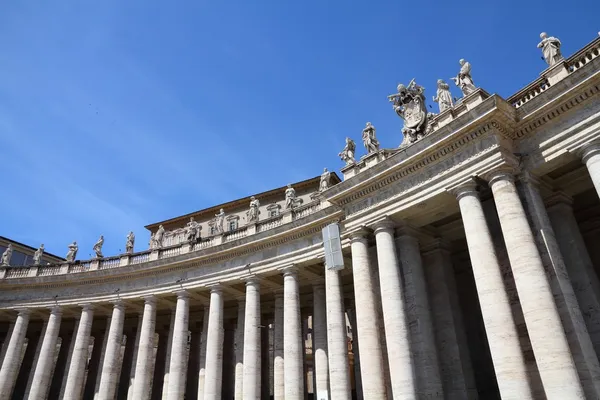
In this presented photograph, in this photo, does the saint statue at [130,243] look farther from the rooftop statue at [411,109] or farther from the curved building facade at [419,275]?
the rooftop statue at [411,109]

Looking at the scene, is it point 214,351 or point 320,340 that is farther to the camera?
point 214,351

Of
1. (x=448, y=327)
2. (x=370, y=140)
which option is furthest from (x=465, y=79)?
(x=448, y=327)

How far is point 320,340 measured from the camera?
31.0m

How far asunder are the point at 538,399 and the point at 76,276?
35768 mm

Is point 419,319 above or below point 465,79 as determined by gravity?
below

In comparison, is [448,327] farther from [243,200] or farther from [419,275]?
[243,200]

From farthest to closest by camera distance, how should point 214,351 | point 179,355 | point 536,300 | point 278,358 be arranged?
point 179,355 < point 278,358 < point 214,351 < point 536,300

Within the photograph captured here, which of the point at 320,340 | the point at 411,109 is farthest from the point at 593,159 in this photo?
the point at 320,340

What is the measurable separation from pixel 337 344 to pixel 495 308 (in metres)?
10.5

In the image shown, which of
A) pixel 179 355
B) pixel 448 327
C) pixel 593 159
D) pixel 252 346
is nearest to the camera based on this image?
pixel 593 159

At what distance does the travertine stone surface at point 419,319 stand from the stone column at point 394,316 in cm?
94

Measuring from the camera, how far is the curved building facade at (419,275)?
726 inches

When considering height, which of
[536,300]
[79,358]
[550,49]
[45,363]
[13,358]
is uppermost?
[550,49]

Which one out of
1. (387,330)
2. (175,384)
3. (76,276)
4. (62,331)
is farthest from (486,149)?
(62,331)
